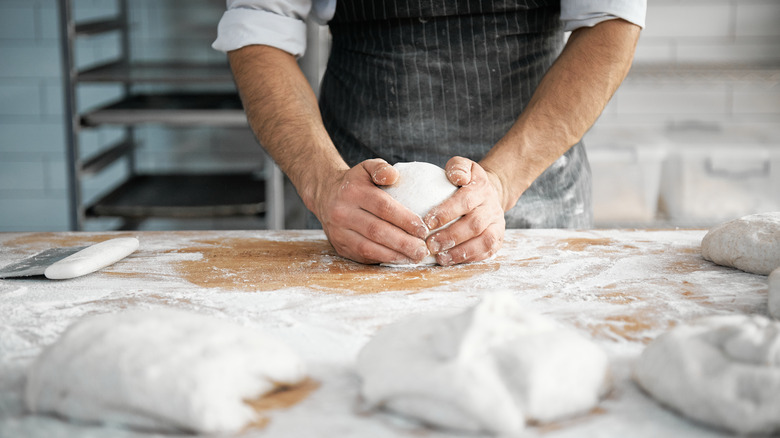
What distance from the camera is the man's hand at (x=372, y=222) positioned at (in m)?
0.99

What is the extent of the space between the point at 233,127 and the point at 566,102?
62.9 inches

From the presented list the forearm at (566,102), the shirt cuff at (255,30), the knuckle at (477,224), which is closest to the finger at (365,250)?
the knuckle at (477,224)

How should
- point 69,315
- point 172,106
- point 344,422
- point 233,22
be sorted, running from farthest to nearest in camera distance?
point 172,106, point 233,22, point 69,315, point 344,422

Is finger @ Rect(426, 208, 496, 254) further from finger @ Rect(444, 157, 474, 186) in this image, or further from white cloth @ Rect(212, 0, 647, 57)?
white cloth @ Rect(212, 0, 647, 57)

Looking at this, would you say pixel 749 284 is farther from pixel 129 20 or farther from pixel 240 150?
pixel 129 20

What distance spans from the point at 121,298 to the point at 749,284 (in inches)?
34.0

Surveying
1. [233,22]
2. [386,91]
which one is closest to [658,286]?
[386,91]

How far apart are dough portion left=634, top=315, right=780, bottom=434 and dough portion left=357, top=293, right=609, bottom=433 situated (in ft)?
0.18

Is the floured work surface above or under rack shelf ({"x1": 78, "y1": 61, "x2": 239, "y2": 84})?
under

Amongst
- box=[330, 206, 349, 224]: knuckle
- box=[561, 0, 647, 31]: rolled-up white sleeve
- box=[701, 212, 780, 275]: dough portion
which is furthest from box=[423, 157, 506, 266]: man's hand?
box=[561, 0, 647, 31]: rolled-up white sleeve

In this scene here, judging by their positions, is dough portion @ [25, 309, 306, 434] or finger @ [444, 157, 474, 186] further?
finger @ [444, 157, 474, 186]

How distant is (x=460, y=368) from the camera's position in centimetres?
58

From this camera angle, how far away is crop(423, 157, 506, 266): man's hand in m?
1.00

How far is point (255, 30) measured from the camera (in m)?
1.38
